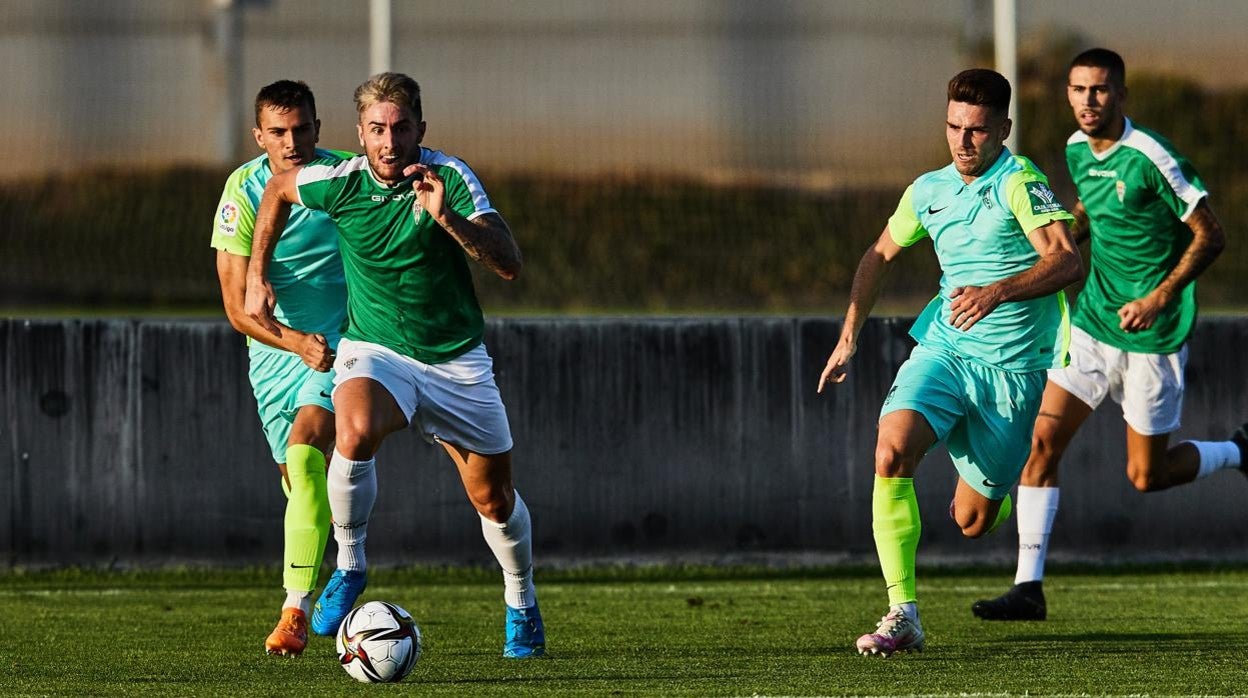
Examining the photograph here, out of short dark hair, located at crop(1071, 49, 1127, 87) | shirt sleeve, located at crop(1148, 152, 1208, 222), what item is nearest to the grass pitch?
shirt sleeve, located at crop(1148, 152, 1208, 222)

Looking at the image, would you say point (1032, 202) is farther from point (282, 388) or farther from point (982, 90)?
point (282, 388)

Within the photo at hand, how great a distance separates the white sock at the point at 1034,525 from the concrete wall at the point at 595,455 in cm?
130

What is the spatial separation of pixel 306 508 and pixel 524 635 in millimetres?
918

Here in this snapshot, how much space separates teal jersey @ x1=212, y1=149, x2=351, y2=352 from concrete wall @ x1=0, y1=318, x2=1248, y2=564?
6.70 feet

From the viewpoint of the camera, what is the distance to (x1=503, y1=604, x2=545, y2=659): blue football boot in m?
7.17

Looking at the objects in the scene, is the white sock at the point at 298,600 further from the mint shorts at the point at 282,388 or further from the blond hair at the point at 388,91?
the blond hair at the point at 388,91

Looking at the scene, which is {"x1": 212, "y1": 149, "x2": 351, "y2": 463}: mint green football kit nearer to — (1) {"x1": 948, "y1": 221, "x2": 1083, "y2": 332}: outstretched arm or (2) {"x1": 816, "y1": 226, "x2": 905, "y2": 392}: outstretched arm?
(2) {"x1": 816, "y1": 226, "x2": 905, "y2": 392}: outstretched arm

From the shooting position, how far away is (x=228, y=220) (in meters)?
7.67

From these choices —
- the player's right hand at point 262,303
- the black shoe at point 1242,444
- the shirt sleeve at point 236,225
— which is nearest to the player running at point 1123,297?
the black shoe at point 1242,444

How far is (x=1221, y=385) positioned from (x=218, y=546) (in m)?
4.94

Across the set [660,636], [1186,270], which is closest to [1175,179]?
[1186,270]

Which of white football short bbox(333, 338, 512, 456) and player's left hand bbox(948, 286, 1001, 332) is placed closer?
player's left hand bbox(948, 286, 1001, 332)

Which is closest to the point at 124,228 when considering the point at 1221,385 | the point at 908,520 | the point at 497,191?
the point at 497,191

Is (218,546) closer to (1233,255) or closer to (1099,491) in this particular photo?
(1099,491)
